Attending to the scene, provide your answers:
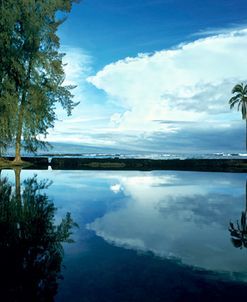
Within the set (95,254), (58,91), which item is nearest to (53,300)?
(95,254)

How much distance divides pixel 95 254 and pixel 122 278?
140 cm

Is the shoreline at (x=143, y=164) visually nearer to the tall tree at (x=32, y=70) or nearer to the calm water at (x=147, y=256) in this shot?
the tall tree at (x=32, y=70)

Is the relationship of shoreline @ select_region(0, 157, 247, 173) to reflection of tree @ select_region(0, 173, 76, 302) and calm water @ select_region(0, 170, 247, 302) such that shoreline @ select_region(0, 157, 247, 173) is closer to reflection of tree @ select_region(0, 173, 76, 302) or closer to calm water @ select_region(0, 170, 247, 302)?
calm water @ select_region(0, 170, 247, 302)

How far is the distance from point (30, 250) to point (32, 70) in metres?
30.3

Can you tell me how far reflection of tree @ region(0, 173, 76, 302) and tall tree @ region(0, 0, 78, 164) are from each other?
23.5 m

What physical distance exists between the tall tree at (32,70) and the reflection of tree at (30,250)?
927 inches

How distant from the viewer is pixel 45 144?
119 feet

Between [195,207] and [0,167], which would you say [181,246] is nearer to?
[195,207]

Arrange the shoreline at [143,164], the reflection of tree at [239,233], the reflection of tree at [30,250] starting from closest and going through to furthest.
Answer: the reflection of tree at [30,250]
the reflection of tree at [239,233]
the shoreline at [143,164]

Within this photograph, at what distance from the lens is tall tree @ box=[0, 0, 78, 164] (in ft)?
103

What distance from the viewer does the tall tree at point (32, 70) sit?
3125cm

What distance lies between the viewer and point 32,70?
33688mm

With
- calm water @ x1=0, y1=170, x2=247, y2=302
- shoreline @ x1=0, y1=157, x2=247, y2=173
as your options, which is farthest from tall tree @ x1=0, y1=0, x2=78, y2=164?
calm water @ x1=0, y1=170, x2=247, y2=302

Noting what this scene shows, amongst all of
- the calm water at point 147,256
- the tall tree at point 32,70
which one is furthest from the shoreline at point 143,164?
the calm water at point 147,256
